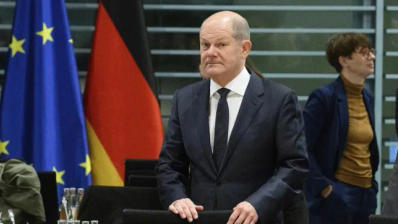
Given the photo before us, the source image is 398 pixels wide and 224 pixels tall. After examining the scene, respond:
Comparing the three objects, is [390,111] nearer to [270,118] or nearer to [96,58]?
[96,58]

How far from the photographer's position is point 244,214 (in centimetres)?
353

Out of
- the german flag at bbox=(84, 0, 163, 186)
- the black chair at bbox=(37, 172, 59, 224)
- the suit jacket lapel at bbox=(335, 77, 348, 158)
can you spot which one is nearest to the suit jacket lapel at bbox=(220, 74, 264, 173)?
the black chair at bbox=(37, 172, 59, 224)

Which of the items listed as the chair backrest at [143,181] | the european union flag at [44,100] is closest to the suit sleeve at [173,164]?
the chair backrest at [143,181]

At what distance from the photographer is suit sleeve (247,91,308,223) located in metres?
3.65

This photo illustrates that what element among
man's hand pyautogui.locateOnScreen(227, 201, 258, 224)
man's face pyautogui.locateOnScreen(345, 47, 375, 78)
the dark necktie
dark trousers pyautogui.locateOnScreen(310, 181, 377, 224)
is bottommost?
Result: dark trousers pyautogui.locateOnScreen(310, 181, 377, 224)

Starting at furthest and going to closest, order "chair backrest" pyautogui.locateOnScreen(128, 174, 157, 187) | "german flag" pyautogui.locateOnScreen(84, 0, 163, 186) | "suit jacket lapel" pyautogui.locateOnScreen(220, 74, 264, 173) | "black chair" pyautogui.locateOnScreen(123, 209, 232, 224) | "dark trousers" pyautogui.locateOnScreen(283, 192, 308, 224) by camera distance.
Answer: "german flag" pyautogui.locateOnScreen(84, 0, 163, 186) → "chair backrest" pyautogui.locateOnScreen(128, 174, 157, 187) → "dark trousers" pyautogui.locateOnScreen(283, 192, 308, 224) → "suit jacket lapel" pyautogui.locateOnScreen(220, 74, 264, 173) → "black chair" pyautogui.locateOnScreen(123, 209, 232, 224)

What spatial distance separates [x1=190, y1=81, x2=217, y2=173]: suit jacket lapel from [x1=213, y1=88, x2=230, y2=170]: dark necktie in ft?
0.09

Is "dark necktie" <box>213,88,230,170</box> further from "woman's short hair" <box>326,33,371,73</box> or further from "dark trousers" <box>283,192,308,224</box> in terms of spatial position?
"woman's short hair" <box>326,33,371,73</box>

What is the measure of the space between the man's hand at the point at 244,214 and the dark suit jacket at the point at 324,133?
7.77ft

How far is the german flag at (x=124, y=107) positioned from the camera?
7.90 meters

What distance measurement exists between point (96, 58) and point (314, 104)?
2.63 meters

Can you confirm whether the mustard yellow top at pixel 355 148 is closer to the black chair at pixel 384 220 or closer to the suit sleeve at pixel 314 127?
the suit sleeve at pixel 314 127

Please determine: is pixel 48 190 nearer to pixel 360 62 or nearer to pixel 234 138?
pixel 234 138

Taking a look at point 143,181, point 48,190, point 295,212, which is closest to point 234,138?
point 295,212
